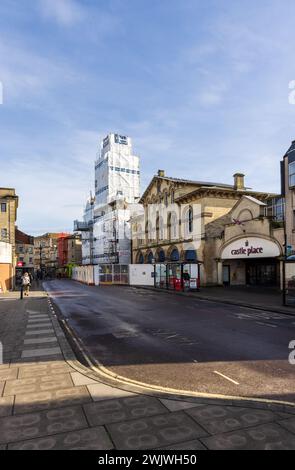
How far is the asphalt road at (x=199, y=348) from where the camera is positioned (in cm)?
682

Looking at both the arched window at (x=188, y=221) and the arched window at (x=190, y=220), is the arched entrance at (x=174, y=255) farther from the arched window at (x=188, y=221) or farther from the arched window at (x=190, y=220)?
the arched window at (x=190, y=220)

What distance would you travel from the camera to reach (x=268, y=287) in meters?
32.4

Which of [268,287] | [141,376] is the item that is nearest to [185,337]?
[141,376]

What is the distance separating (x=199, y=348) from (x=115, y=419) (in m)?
4.98

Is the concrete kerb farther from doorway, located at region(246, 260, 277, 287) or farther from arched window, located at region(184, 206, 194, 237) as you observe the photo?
arched window, located at region(184, 206, 194, 237)

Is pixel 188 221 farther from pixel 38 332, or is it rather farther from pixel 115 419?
pixel 115 419

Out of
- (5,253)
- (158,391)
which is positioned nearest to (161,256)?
(5,253)

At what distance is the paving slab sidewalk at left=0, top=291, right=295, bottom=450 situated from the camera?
438 centimetres

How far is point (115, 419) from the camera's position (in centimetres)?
500

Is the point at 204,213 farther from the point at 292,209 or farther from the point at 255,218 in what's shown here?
the point at 292,209

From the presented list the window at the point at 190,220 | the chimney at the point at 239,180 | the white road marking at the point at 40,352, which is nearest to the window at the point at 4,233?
the window at the point at 190,220
